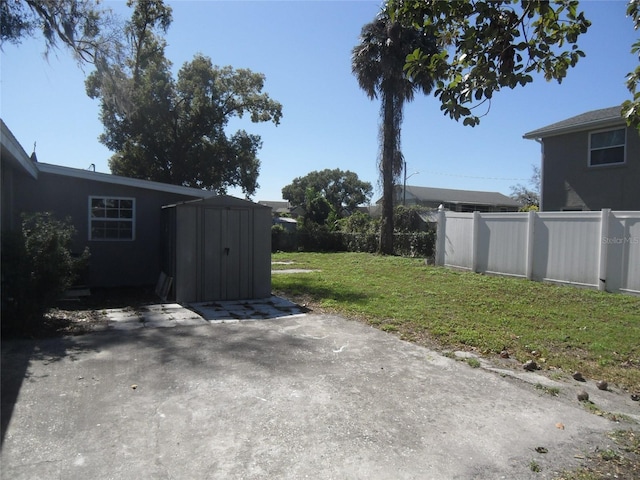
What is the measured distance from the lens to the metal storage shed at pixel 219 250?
8.42 m

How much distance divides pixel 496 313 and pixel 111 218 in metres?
8.87

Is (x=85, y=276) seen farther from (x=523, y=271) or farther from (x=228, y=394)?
(x=523, y=271)

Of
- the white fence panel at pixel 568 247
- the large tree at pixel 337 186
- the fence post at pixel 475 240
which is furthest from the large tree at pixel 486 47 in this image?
the large tree at pixel 337 186

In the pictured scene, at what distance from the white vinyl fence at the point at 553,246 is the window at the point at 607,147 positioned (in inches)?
183

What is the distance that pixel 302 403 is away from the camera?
3.95 m

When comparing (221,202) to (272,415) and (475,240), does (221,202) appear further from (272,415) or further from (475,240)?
(475,240)

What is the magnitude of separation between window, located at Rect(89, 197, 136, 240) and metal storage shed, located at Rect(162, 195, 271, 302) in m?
2.10

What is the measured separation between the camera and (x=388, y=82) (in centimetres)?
1923

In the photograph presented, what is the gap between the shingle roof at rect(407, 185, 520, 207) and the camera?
36000mm

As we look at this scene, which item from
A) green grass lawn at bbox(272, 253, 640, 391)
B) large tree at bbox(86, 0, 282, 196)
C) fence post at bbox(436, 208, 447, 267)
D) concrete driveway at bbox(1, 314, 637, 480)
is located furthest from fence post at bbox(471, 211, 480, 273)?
large tree at bbox(86, 0, 282, 196)

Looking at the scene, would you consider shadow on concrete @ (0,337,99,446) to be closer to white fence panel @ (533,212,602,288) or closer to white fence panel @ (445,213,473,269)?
white fence panel @ (533,212,602,288)

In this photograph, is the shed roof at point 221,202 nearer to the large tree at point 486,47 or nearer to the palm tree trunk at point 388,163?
the large tree at point 486,47

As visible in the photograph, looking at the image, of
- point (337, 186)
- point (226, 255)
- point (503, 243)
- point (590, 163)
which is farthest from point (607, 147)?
point (337, 186)

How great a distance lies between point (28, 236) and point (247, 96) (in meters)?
22.4
